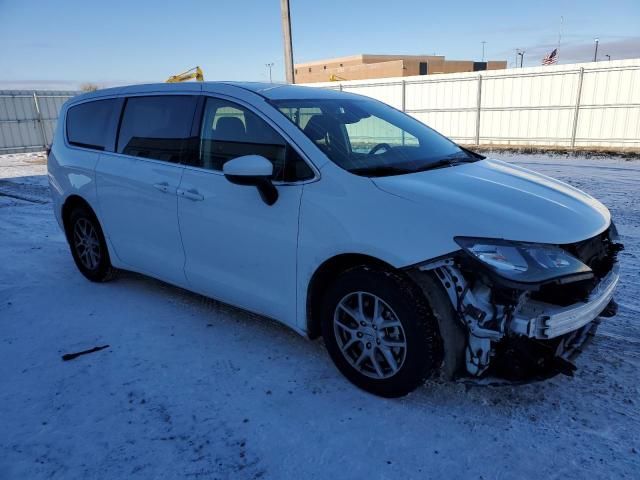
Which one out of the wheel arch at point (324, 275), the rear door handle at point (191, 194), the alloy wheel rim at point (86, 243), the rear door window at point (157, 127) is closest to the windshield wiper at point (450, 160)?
the wheel arch at point (324, 275)

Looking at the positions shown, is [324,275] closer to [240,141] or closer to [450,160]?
[240,141]

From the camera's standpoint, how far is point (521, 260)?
238cm

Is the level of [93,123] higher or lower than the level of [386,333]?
higher

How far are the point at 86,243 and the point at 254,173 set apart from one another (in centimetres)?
271

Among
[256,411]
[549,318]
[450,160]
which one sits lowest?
[256,411]

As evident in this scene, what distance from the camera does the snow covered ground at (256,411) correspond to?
2.39 m

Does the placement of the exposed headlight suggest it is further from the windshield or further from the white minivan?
the windshield

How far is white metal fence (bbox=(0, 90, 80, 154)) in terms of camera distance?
62.2 ft

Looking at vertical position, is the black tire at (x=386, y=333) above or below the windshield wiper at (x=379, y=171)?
below

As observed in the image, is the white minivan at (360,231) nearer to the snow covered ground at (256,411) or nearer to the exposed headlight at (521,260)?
the exposed headlight at (521,260)

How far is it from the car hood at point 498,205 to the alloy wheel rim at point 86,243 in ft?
10.2

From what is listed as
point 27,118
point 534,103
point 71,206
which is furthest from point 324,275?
point 27,118

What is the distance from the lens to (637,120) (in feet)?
47.7

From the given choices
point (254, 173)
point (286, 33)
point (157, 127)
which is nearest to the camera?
point (254, 173)
